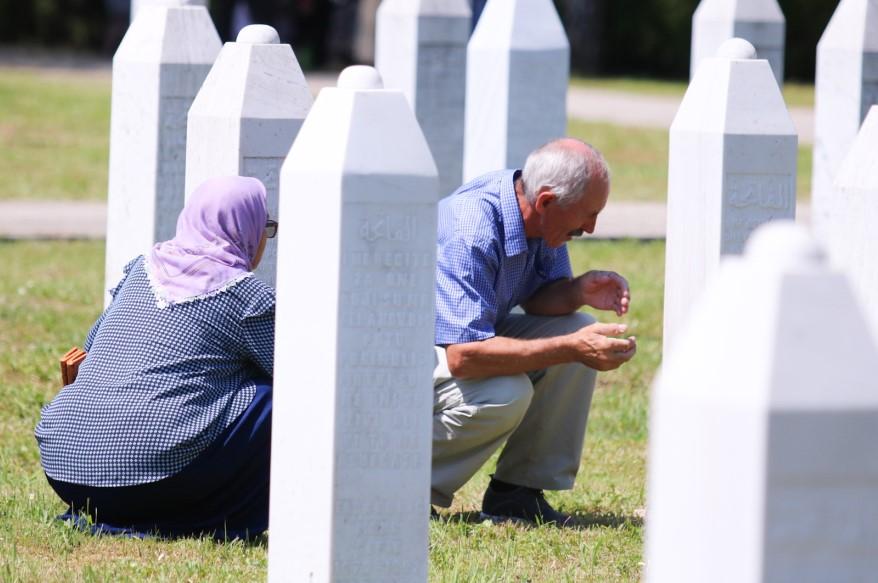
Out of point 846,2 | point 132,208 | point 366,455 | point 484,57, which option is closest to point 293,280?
point 366,455

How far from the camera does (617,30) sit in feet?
89.3

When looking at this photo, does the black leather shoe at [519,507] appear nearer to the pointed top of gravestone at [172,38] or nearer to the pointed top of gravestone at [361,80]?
the pointed top of gravestone at [361,80]

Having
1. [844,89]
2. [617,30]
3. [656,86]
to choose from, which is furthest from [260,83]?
[617,30]

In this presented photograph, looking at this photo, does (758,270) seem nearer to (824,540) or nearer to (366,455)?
(824,540)

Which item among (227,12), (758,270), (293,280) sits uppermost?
(758,270)

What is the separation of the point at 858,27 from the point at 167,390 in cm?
587

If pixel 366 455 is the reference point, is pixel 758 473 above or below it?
above

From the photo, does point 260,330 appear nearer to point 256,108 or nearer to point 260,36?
point 256,108

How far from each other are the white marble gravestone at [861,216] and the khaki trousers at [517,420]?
851mm

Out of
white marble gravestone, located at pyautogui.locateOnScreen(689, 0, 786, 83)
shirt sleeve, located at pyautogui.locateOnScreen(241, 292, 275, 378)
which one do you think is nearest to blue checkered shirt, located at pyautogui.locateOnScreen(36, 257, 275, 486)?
shirt sleeve, located at pyautogui.locateOnScreen(241, 292, 275, 378)

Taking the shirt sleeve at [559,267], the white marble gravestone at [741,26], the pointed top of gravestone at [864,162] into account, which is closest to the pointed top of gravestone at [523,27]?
the white marble gravestone at [741,26]

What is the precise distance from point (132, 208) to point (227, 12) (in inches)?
790

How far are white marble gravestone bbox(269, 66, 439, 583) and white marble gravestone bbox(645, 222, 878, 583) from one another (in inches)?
56.0

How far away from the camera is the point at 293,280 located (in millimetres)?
3816
